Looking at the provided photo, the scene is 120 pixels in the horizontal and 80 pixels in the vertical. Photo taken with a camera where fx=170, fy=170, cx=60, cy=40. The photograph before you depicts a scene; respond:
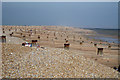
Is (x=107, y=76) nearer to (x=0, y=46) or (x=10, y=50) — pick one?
(x=10, y=50)

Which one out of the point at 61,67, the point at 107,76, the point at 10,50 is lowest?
the point at 107,76

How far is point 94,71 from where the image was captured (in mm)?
9906

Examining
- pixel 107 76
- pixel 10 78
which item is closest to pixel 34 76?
pixel 10 78

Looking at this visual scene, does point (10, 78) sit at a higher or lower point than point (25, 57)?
lower

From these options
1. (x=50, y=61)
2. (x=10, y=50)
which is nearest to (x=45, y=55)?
(x=50, y=61)

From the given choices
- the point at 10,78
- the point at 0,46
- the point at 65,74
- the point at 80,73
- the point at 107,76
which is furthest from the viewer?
the point at 0,46

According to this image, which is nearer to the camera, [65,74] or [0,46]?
[65,74]

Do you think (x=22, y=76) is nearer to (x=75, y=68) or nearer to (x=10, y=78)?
(x=10, y=78)

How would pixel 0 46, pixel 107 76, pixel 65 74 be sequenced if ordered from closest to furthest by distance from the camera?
1. pixel 65 74
2. pixel 107 76
3. pixel 0 46

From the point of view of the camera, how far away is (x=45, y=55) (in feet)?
32.8

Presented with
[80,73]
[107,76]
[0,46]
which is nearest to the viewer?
[80,73]

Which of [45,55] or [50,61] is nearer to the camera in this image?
[50,61]

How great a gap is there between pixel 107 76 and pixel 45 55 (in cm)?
382

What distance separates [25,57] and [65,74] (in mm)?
2421
